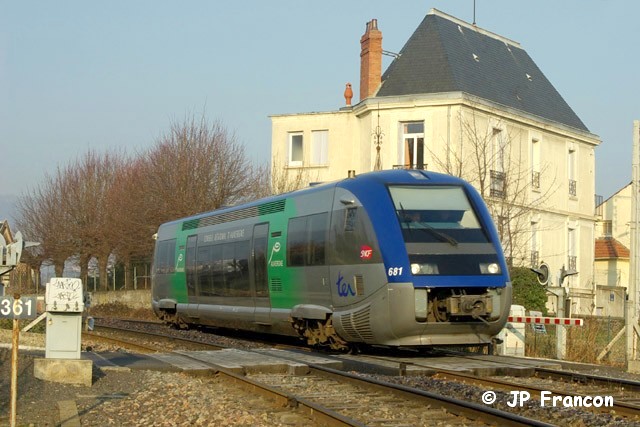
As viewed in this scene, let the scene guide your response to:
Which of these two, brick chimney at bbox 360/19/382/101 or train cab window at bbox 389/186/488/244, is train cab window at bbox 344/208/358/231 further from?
brick chimney at bbox 360/19/382/101

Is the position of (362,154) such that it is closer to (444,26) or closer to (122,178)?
(444,26)

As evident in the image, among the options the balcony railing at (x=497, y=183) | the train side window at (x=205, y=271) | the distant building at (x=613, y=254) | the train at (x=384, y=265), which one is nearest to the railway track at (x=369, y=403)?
the train at (x=384, y=265)

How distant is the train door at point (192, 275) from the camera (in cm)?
2480

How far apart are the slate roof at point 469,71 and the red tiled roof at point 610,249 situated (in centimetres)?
1580

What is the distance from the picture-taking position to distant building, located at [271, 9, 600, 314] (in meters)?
36.5

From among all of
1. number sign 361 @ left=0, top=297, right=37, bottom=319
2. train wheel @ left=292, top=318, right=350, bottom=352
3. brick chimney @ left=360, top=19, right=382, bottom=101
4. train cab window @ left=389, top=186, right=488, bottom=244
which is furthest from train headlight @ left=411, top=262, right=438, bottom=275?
brick chimney @ left=360, top=19, right=382, bottom=101

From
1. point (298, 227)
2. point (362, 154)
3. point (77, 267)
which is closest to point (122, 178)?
point (77, 267)

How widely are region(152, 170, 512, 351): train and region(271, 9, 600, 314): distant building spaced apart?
52.3 feet

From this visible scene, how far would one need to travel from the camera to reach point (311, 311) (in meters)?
17.4

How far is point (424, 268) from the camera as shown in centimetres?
1494

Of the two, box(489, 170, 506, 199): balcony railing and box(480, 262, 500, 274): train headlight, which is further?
box(489, 170, 506, 199): balcony railing

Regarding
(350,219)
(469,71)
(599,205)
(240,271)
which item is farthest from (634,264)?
(599,205)

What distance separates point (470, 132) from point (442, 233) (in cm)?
2092

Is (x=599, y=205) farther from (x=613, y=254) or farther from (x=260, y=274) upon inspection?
(x=260, y=274)
